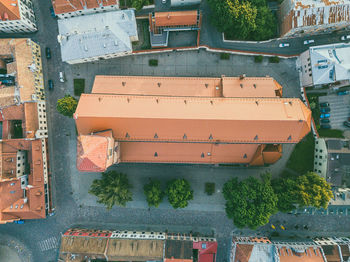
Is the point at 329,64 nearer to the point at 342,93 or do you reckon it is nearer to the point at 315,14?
the point at 342,93

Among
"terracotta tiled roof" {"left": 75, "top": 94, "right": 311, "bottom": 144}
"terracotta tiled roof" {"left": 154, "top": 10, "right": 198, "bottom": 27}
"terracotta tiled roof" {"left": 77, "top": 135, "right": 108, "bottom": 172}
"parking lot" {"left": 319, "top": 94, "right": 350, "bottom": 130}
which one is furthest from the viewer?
"parking lot" {"left": 319, "top": 94, "right": 350, "bottom": 130}

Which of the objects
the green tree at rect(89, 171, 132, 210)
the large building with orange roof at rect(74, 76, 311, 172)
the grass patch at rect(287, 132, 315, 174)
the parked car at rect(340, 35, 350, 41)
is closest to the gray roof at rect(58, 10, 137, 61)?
the large building with orange roof at rect(74, 76, 311, 172)

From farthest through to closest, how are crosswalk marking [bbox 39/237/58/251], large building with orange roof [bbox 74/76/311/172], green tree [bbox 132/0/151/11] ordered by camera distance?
crosswalk marking [bbox 39/237/58/251] → green tree [bbox 132/0/151/11] → large building with orange roof [bbox 74/76/311/172]

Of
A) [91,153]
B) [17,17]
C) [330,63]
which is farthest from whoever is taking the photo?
[330,63]

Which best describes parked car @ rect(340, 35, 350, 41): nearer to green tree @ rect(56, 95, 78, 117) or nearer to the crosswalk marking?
green tree @ rect(56, 95, 78, 117)

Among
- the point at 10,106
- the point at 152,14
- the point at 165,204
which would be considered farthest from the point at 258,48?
the point at 10,106

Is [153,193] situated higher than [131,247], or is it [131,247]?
[153,193]

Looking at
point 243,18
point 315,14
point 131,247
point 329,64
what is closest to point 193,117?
point 243,18
